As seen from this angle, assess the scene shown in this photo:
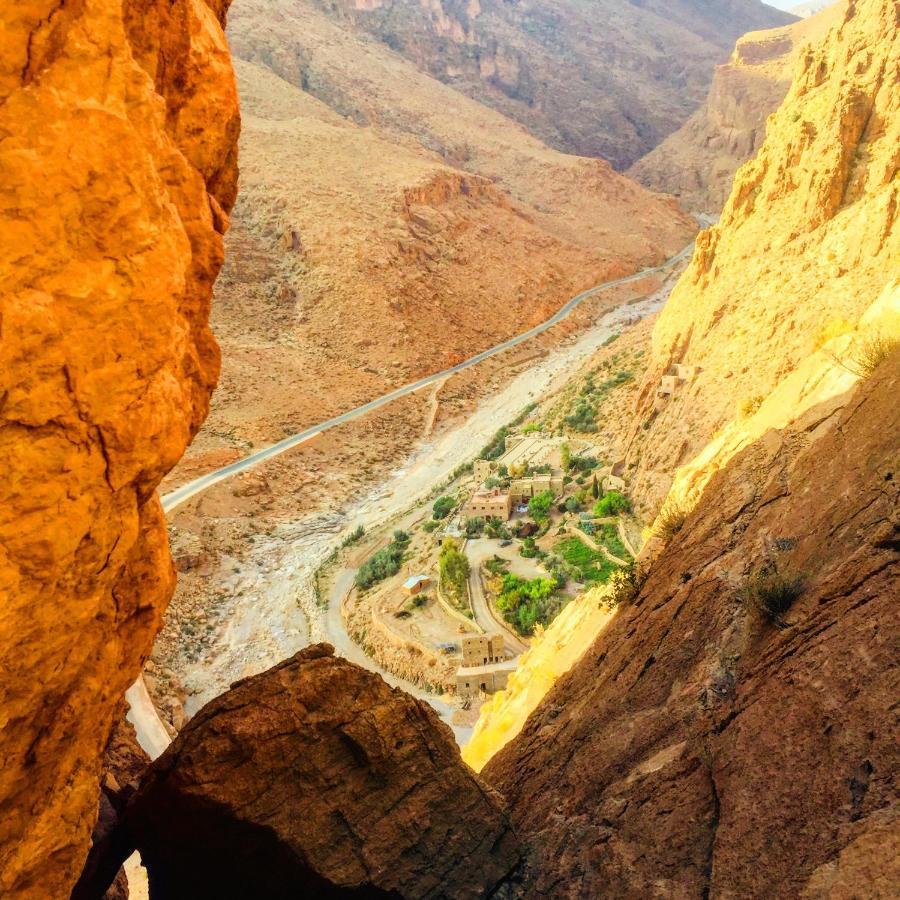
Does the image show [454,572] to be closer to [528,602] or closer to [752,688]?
[528,602]

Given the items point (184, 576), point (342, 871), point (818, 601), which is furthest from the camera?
point (184, 576)

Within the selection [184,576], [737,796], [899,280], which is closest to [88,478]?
[737,796]

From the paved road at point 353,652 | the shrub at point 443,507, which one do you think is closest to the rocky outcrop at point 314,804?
the paved road at point 353,652

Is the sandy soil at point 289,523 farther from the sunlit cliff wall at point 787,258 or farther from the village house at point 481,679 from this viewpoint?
the sunlit cliff wall at point 787,258

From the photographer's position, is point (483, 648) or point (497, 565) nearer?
point (483, 648)

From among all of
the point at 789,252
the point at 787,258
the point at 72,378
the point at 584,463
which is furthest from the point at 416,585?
the point at 72,378

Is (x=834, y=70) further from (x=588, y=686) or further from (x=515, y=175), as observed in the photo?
(x=515, y=175)

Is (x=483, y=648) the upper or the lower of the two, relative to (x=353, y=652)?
upper
